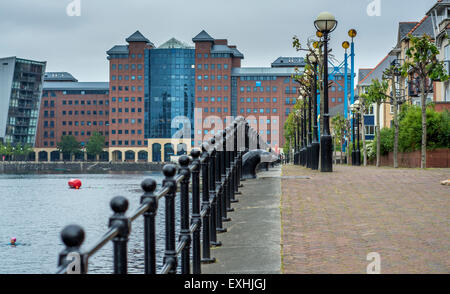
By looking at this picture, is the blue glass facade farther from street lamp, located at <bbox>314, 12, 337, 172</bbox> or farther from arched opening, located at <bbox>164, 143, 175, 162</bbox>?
street lamp, located at <bbox>314, 12, 337, 172</bbox>

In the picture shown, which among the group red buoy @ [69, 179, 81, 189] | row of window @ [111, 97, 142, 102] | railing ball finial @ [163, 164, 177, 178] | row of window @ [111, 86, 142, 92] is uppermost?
row of window @ [111, 86, 142, 92]

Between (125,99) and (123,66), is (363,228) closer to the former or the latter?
(123,66)

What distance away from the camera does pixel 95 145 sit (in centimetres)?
16175

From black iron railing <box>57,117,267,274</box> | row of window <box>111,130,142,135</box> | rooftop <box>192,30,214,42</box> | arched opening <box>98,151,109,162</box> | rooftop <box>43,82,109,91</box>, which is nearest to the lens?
black iron railing <box>57,117,267,274</box>

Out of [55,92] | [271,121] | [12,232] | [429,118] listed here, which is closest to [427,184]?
[12,232]

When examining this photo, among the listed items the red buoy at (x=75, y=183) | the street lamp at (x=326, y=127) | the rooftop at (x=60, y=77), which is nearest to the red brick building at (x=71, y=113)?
the rooftop at (x=60, y=77)

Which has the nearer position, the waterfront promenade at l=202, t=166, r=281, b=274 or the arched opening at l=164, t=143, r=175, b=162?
the waterfront promenade at l=202, t=166, r=281, b=274

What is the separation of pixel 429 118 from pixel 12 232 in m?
23.7

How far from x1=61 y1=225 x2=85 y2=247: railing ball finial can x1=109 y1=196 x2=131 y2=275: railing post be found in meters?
0.58

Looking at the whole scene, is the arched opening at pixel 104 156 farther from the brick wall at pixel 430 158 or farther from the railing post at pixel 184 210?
the railing post at pixel 184 210

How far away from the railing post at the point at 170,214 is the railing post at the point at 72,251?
6.67 feet

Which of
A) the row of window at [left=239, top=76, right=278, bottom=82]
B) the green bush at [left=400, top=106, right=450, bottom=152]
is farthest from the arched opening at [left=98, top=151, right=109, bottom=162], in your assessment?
the green bush at [left=400, top=106, right=450, bottom=152]

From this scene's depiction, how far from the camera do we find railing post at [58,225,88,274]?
7.21ft

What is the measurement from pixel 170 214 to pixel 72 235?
93.9 inches
